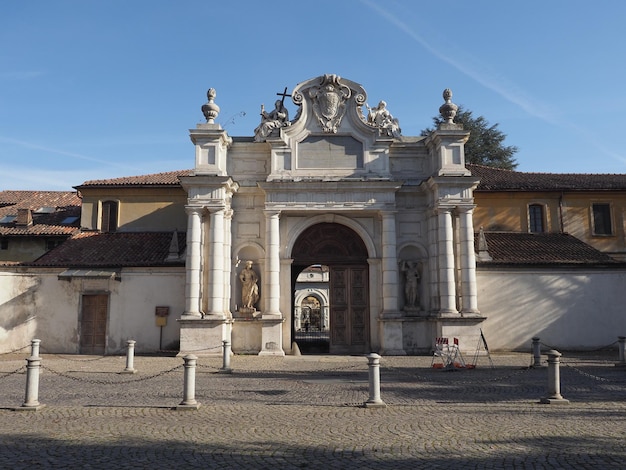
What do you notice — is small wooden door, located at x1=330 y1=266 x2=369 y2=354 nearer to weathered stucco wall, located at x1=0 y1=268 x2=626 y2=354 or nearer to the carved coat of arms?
weathered stucco wall, located at x1=0 y1=268 x2=626 y2=354

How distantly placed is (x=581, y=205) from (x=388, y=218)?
13.2 meters

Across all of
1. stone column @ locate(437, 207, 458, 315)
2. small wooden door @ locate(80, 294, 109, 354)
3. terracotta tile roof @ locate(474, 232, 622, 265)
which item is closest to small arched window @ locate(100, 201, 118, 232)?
small wooden door @ locate(80, 294, 109, 354)

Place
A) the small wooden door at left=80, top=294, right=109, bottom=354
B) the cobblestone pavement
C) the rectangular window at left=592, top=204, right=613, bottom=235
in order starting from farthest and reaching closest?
the rectangular window at left=592, top=204, right=613, bottom=235
the small wooden door at left=80, top=294, right=109, bottom=354
the cobblestone pavement

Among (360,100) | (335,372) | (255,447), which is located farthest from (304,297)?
(255,447)

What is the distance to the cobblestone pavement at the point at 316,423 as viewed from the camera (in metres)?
7.29

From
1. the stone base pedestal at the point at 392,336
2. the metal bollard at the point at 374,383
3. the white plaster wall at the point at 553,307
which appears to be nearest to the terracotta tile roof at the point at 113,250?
the stone base pedestal at the point at 392,336

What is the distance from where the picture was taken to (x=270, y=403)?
1152 cm

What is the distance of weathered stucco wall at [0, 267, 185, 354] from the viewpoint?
953 inches

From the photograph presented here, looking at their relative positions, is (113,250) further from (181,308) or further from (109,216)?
(181,308)

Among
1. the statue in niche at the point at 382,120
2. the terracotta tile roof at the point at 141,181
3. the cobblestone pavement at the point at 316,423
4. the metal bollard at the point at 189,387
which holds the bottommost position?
the cobblestone pavement at the point at 316,423

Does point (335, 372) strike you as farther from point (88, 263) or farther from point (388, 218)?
point (88, 263)

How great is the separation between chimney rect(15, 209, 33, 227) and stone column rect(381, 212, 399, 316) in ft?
67.5

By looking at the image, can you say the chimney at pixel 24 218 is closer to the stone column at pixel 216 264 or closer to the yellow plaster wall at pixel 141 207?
the yellow plaster wall at pixel 141 207

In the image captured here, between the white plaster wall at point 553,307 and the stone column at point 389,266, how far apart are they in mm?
3997
